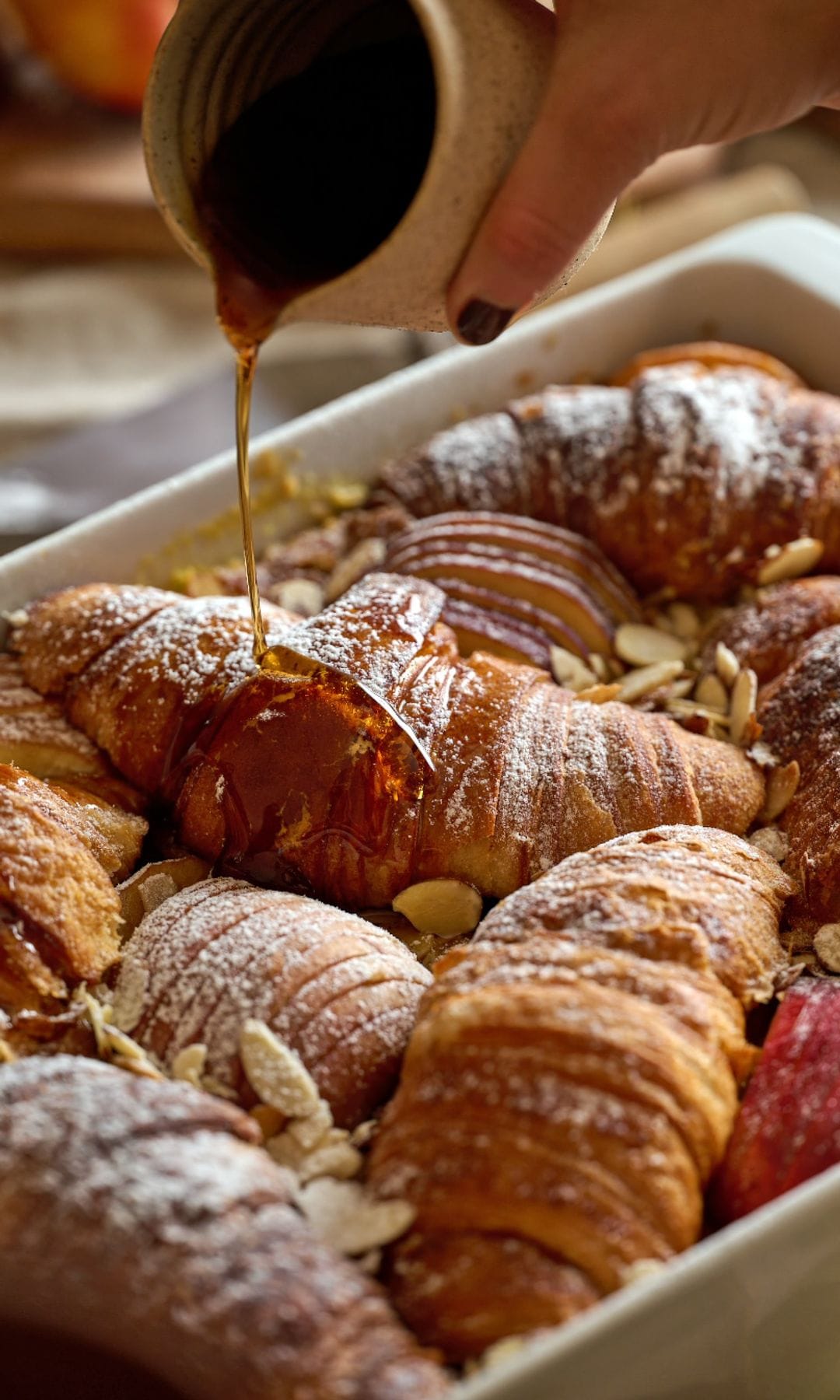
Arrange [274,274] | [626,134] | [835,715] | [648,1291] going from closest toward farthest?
[648,1291] → [626,134] → [274,274] → [835,715]

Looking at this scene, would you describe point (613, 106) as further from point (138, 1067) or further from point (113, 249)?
point (113, 249)

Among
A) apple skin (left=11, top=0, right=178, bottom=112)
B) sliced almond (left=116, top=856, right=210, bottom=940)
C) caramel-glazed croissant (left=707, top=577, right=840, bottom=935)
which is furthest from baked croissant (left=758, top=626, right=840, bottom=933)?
apple skin (left=11, top=0, right=178, bottom=112)

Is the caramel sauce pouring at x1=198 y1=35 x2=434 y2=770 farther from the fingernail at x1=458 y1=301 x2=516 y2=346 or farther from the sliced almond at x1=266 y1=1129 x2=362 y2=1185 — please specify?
the sliced almond at x1=266 y1=1129 x2=362 y2=1185

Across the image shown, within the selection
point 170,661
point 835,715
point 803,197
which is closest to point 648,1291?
point 835,715

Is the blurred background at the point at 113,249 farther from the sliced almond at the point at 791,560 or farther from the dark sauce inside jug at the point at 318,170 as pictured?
the dark sauce inside jug at the point at 318,170

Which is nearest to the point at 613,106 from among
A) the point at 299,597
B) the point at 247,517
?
the point at 247,517

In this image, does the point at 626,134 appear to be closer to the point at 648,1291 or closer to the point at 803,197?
the point at 648,1291

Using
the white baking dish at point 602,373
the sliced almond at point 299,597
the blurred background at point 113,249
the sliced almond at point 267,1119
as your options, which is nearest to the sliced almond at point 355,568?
the sliced almond at point 299,597
